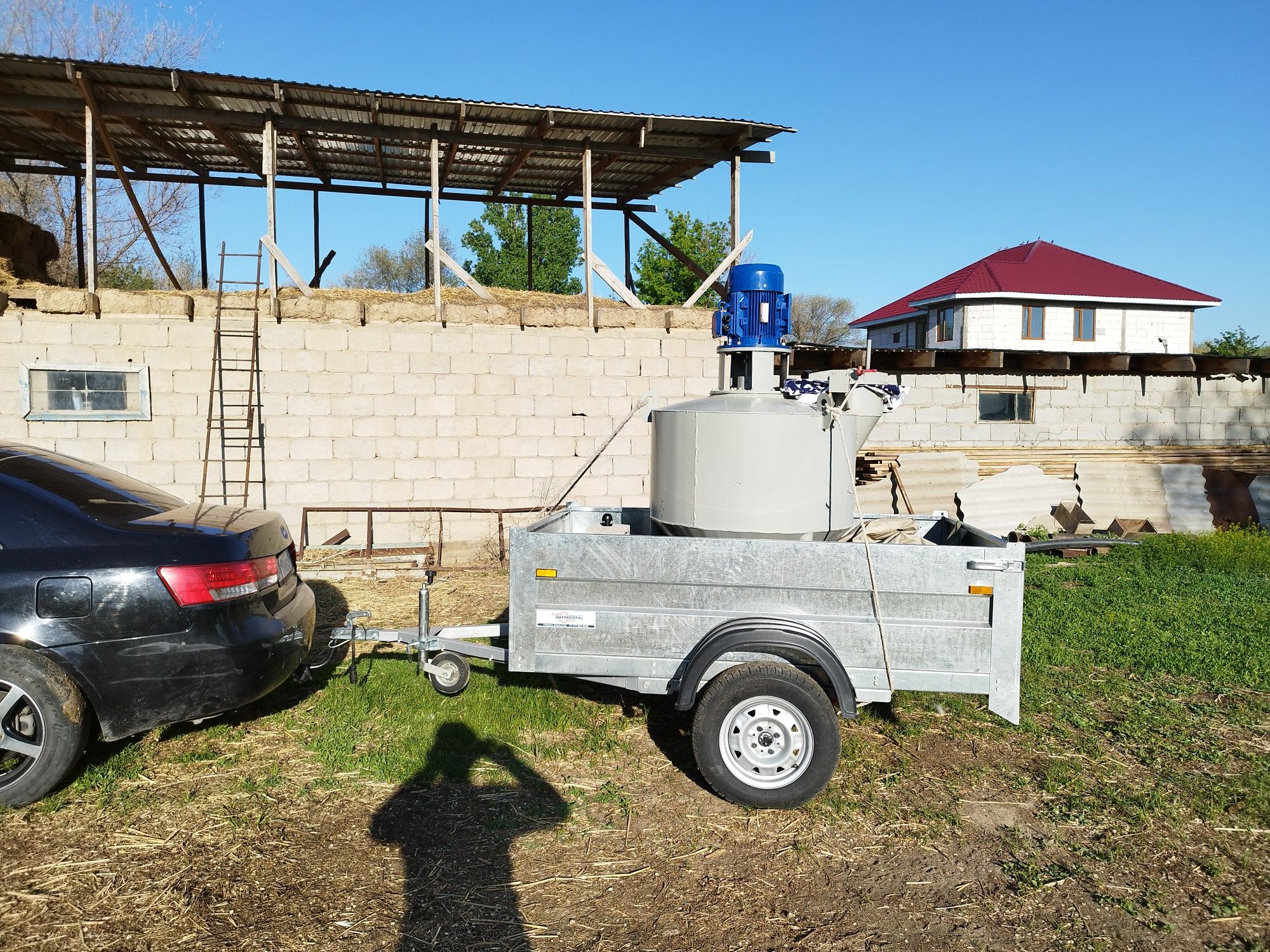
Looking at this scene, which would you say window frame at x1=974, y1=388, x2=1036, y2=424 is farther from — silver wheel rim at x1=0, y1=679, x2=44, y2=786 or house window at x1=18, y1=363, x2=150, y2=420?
silver wheel rim at x1=0, y1=679, x2=44, y2=786

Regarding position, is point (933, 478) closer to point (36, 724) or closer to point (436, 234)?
point (436, 234)

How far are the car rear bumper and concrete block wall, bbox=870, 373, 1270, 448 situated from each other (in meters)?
11.2

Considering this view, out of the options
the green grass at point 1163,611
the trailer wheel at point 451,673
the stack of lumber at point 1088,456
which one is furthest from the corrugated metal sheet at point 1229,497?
the trailer wheel at point 451,673

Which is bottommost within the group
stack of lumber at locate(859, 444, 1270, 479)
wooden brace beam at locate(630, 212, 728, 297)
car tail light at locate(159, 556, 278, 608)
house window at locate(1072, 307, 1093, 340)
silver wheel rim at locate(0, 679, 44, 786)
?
silver wheel rim at locate(0, 679, 44, 786)

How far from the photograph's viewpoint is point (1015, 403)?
47.3 ft

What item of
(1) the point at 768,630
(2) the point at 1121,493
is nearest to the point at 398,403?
(1) the point at 768,630

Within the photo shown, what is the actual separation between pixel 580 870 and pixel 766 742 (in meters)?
1.12

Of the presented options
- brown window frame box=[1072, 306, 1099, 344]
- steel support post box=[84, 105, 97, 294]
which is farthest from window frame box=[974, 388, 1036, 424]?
brown window frame box=[1072, 306, 1099, 344]

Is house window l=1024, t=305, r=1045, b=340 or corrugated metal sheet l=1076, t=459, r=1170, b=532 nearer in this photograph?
corrugated metal sheet l=1076, t=459, r=1170, b=532

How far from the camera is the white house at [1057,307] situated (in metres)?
33.6

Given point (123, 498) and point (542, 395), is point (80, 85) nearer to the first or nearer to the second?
point (542, 395)

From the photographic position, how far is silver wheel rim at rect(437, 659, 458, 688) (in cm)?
566

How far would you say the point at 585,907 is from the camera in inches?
141

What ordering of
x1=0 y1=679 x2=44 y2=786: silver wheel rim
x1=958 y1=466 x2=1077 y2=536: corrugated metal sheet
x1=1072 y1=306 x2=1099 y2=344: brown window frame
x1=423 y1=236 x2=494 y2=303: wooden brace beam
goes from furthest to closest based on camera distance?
x1=1072 y1=306 x2=1099 y2=344: brown window frame < x1=958 y1=466 x2=1077 y2=536: corrugated metal sheet < x1=423 y1=236 x2=494 y2=303: wooden brace beam < x1=0 y1=679 x2=44 y2=786: silver wheel rim
